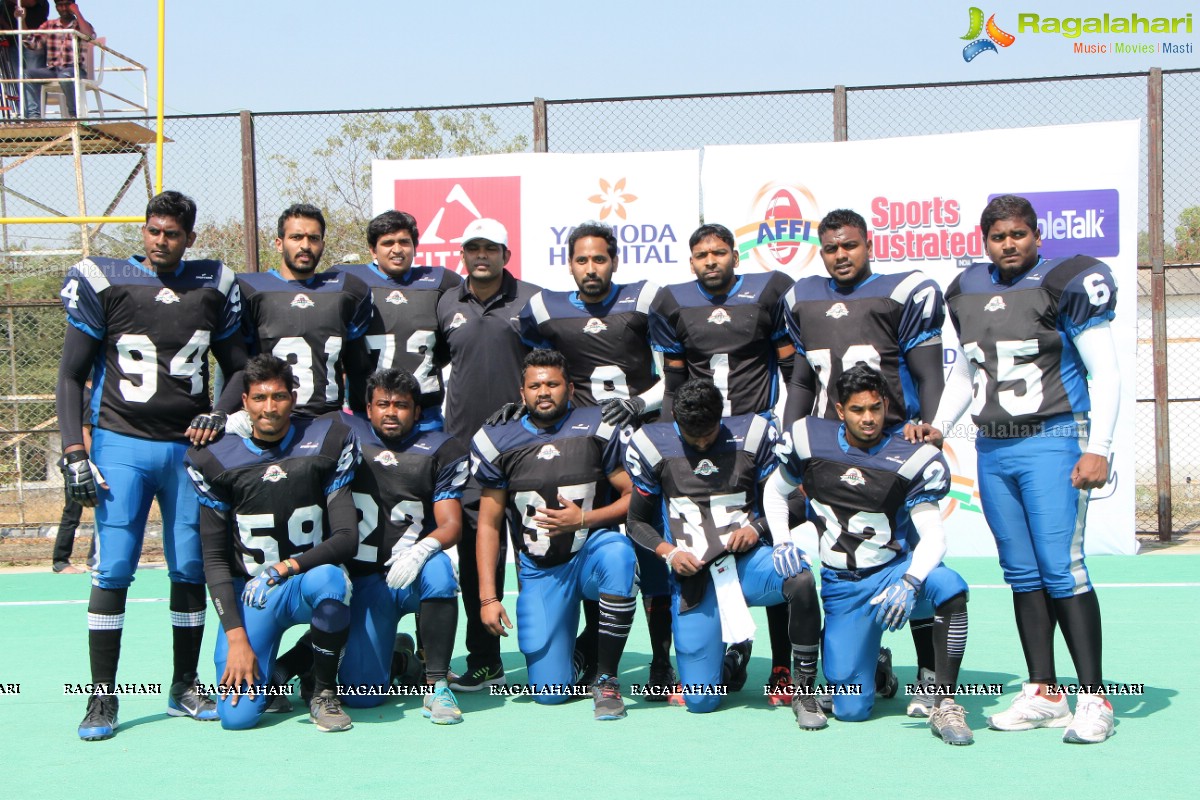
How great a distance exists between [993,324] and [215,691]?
11.5 ft

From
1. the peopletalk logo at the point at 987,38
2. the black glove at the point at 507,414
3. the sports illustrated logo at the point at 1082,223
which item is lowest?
the black glove at the point at 507,414

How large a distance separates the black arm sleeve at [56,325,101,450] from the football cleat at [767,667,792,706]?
3.03m

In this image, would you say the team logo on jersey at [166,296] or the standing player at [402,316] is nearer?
the team logo on jersey at [166,296]

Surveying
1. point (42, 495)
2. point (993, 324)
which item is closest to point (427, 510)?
point (993, 324)

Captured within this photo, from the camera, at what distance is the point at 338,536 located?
4.64 metres

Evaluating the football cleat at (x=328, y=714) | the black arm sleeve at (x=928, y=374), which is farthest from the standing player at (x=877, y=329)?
the football cleat at (x=328, y=714)

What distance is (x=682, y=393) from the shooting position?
185 inches

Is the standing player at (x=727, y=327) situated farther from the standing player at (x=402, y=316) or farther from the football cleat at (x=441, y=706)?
the football cleat at (x=441, y=706)

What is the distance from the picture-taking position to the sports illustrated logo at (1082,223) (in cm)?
827

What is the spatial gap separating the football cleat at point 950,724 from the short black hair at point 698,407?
1397 millimetres

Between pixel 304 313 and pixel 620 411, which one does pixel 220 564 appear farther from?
pixel 620 411

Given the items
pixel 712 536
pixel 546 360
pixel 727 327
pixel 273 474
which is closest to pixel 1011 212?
pixel 727 327

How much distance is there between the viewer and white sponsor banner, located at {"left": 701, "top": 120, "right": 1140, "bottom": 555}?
8.30m

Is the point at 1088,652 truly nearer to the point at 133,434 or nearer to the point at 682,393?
the point at 682,393
